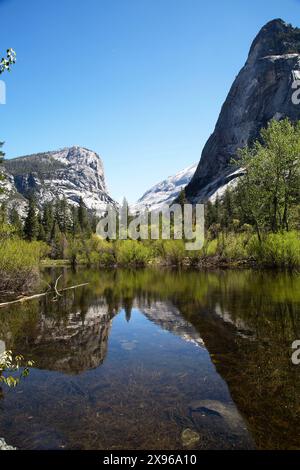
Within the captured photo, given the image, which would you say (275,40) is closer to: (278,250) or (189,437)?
(278,250)

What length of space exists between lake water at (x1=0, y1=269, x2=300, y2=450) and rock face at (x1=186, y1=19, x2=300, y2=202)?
359ft

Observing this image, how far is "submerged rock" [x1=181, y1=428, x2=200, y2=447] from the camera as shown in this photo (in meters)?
5.22

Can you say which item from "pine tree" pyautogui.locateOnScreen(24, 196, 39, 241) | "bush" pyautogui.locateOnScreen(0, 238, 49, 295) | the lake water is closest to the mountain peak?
"pine tree" pyautogui.locateOnScreen(24, 196, 39, 241)

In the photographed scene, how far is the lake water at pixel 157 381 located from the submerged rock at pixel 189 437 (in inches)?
0.8

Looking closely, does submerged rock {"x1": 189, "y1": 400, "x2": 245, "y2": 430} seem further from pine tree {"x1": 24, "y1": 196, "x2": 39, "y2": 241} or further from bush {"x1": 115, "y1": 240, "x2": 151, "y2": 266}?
pine tree {"x1": 24, "y1": 196, "x2": 39, "y2": 241}

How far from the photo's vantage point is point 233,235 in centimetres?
4775

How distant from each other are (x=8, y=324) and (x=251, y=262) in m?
36.7

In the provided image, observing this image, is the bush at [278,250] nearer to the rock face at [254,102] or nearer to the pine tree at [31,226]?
the pine tree at [31,226]

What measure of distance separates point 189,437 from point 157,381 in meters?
2.54

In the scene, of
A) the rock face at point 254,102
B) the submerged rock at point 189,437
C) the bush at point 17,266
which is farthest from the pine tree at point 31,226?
the submerged rock at point 189,437

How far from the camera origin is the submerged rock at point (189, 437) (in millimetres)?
5220

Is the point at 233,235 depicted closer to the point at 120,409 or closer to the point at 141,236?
the point at 141,236

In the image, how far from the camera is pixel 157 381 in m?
7.89
